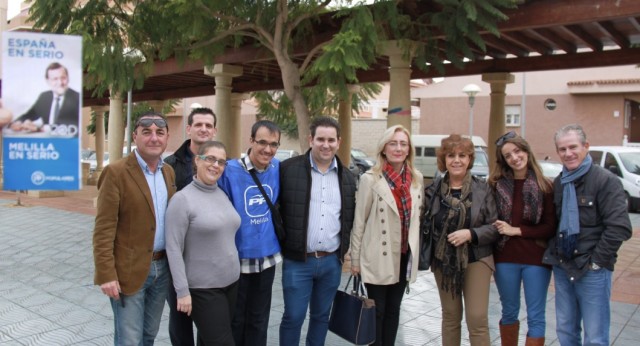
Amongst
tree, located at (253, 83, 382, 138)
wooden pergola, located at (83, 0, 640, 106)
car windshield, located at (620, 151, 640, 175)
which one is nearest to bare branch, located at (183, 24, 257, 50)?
wooden pergola, located at (83, 0, 640, 106)

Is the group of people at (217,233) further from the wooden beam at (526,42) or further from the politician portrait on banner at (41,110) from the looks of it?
the wooden beam at (526,42)

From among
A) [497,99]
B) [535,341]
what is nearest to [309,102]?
[497,99]

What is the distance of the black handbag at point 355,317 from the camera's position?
344cm

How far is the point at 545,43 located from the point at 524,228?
24.6 ft

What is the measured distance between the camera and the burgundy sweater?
3.46 metres

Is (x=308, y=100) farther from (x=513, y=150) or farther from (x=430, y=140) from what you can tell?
(x=513, y=150)

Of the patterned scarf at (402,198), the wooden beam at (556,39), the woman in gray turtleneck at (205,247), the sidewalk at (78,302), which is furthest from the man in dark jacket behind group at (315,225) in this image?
the wooden beam at (556,39)

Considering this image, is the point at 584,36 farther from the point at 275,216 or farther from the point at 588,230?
the point at 275,216

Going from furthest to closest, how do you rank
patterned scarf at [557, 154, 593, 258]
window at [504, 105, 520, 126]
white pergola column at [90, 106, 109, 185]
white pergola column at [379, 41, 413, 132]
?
1. window at [504, 105, 520, 126]
2. white pergola column at [90, 106, 109, 185]
3. white pergola column at [379, 41, 413, 132]
4. patterned scarf at [557, 154, 593, 258]

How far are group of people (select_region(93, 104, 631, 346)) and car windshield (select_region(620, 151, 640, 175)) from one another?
13178 millimetres

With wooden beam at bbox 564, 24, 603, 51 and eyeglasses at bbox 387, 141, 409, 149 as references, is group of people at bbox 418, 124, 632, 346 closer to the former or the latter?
eyeglasses at bbox 387, 141, 409, 149

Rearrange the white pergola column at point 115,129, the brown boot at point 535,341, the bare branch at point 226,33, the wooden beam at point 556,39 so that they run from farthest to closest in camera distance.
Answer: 1. the white pergola column at point 115,129
2. the wooden beam at point 556,39
3. the bare branch at point 226,33
4. the brown boot at point 535,341

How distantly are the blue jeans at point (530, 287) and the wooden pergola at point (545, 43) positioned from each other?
14.7 ft

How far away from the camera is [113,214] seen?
2.85 meters
